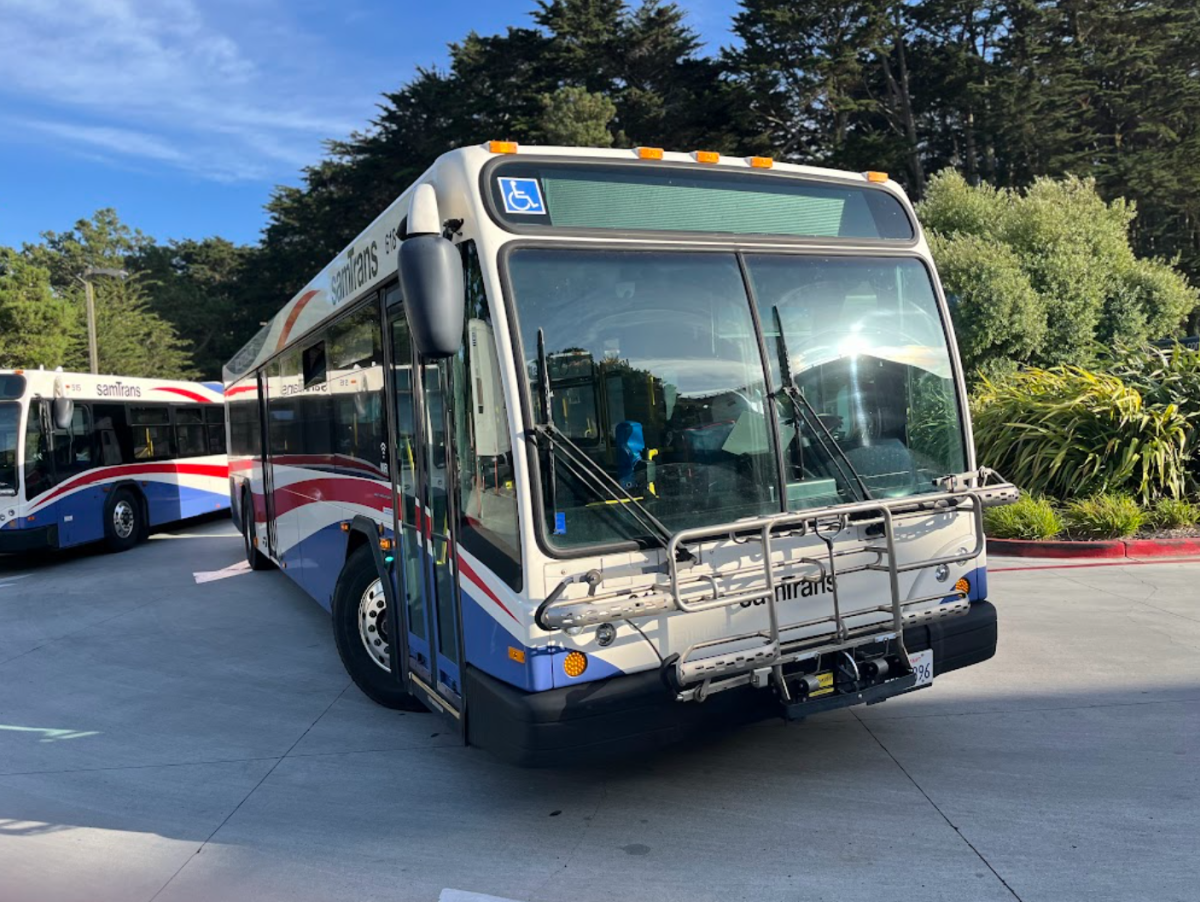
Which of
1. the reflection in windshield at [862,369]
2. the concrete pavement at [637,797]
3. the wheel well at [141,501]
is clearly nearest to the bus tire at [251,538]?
the wheel well at [141,501]

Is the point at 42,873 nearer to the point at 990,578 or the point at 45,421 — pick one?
the point at 990,578

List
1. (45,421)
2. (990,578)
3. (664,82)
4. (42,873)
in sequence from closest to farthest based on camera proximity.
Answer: (42,873) < (990,578) < (45,421) < (664,82)

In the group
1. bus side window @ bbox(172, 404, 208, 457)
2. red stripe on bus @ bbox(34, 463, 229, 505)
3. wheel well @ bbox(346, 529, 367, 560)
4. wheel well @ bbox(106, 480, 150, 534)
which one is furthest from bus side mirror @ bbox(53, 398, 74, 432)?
wheel well @ bbox(346, 529, 367, 560)

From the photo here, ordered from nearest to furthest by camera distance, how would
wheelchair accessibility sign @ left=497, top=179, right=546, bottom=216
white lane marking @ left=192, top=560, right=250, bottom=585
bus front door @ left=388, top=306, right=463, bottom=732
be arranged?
wheelchair accessibility sign @ left=497, top=179, right=546, bottom=216 → bus front door @ left=388, top=306, right=463, bottom=732 → white lane marking @ left=192, top=560, right=250, bottom=585

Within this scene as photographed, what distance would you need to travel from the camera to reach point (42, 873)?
407cm

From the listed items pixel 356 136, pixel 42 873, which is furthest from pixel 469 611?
pixel 356 136

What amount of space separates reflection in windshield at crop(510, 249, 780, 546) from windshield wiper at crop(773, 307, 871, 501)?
137mm

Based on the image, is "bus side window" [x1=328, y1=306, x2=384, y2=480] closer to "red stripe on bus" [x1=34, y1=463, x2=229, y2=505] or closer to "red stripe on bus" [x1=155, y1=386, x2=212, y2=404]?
"red stripe on bus" [x1=34, y1=463, x2=229, y2=505]

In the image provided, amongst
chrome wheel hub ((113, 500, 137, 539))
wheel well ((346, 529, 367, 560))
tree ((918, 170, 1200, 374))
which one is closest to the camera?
wheel well ((346, 529, 367, 560))

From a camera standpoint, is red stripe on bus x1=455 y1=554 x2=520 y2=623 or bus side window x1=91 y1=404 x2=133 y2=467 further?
bus side window x1=91 y1=404 x2=133 y2=467

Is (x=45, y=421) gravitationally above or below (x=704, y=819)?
above

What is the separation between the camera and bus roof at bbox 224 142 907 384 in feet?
13.5

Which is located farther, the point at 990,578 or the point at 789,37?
the point at 789,37

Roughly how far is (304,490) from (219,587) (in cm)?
376
